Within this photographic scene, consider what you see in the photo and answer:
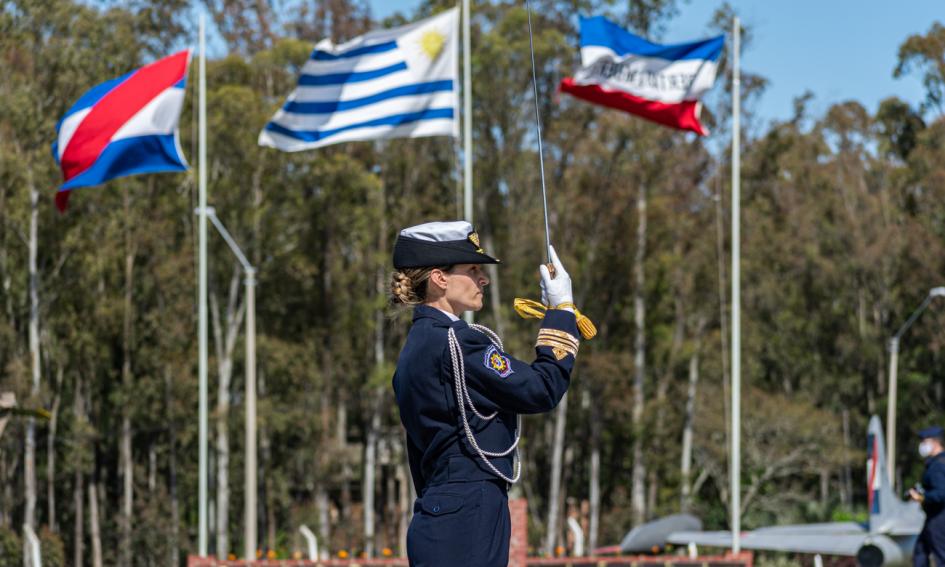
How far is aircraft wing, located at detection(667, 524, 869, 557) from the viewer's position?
21.3 metres

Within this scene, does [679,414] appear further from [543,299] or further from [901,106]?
[543,299]

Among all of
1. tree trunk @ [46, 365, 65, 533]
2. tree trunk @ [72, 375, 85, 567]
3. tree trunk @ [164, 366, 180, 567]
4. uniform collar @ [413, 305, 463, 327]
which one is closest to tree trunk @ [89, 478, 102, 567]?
tree trunk @ [72, 375, 85, 567]

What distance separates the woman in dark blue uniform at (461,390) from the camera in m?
4.28

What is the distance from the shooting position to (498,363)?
4.28m

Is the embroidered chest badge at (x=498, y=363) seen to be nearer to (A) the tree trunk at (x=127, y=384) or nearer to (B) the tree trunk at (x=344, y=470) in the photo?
(A) the tree trunk at (x=127, y=384)

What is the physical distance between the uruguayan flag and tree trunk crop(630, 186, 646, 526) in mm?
22438

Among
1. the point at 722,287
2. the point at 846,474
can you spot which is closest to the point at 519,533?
the point at 722,287

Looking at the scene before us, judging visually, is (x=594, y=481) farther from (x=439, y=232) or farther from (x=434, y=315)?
(x=439, y=232)

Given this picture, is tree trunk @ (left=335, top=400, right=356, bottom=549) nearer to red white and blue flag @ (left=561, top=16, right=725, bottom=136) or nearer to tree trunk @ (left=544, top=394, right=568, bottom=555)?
tree trunk @ (left=544, top=394, right=568, bottom=555)

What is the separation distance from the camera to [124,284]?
37594 mm

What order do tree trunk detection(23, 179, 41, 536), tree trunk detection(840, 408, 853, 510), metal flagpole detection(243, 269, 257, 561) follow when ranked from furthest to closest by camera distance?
tree trunk detection(840, 408, 853, 510) < tree trunk detection(23, 179, 41, 536) < metal flagpole detection(243, 269, 257, 561)

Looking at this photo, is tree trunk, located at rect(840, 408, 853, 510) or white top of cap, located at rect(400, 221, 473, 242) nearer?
white top of cap, located at rect(400, 221, 473, 242)

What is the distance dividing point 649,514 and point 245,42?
737 inches

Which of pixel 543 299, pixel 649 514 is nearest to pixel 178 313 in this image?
pixel 649 514
